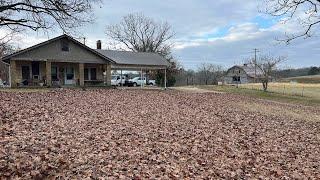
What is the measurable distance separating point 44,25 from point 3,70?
6361cm

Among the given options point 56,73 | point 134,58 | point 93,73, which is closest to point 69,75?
point 56,73

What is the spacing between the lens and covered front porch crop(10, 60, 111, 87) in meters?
39.2

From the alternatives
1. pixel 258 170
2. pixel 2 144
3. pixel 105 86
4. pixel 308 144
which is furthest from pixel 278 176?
pixel 105 86

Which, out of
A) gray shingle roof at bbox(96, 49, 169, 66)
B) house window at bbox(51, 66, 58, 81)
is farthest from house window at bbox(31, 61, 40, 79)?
gray shingle roof at bbox(96, 49, 169, 66)

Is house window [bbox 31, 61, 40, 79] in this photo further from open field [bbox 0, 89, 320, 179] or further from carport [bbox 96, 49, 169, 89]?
open field [bbox 0, 89, 320, 179]

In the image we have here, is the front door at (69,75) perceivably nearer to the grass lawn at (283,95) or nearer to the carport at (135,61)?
the carport at (135,61)

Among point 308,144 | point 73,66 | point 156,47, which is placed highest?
point 156,47

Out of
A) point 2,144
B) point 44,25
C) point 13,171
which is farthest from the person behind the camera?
point 44,25

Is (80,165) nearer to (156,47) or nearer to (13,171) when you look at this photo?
(13,171)

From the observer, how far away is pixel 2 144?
9.96 m

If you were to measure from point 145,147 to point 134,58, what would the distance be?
3898 centimetres

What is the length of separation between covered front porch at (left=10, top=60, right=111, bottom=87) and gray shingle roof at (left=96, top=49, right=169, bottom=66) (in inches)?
112

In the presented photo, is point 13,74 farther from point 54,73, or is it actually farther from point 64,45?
point 64,45

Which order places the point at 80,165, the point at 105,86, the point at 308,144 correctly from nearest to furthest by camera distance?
the point at 80,165 → the point at 308,144 → the point at 105,86
